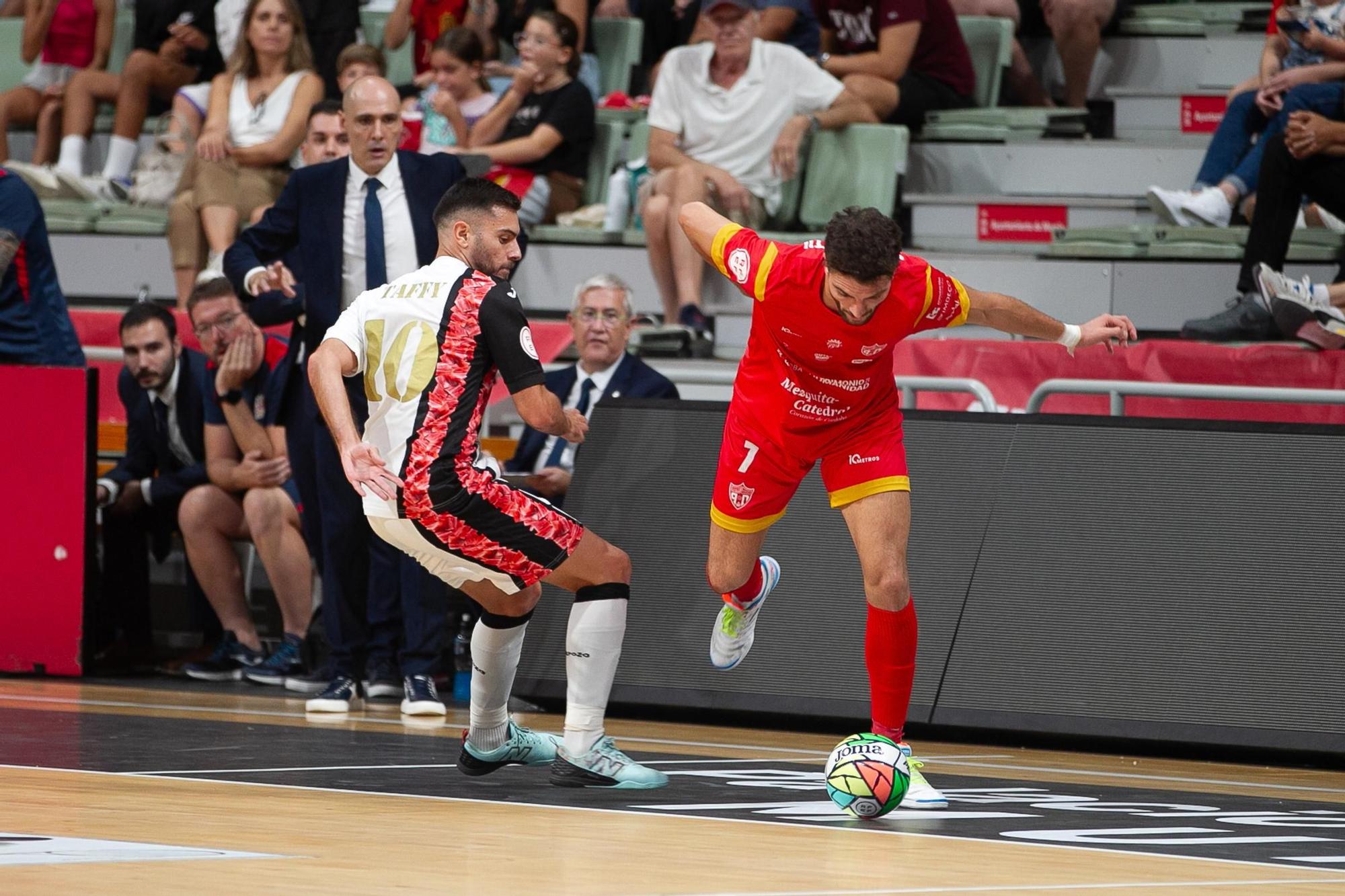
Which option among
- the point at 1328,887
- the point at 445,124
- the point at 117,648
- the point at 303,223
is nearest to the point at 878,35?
the point at 445,124

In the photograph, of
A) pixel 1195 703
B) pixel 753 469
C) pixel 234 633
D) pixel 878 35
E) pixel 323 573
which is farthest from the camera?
pixel 878 35

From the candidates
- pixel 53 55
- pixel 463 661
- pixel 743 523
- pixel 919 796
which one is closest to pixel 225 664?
pixel 463 661

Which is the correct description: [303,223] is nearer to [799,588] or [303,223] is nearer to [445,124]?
[799,588]

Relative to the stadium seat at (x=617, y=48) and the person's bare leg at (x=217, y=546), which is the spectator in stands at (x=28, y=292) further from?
the stadium seat at (x=617, y=48)

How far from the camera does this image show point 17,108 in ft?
46.7

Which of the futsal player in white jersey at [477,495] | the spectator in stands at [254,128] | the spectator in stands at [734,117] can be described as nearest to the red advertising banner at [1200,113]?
the spectator in stands at [734,117]

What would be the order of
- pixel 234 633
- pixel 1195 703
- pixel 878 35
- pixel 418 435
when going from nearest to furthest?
pixel 418 435 → pixel 1195 703 → pixel 234 633 → pixel 878 35

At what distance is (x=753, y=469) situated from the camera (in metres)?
6.68

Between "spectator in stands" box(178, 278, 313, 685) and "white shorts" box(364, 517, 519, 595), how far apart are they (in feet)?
10.4

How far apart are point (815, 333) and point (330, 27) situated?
26.8 ft

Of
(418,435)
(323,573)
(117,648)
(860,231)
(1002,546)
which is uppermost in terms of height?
(860,231)

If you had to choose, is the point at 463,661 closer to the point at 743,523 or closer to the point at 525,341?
the point at 743,523

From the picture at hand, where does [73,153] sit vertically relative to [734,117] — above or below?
below

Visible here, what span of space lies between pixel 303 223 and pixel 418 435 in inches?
97.4
